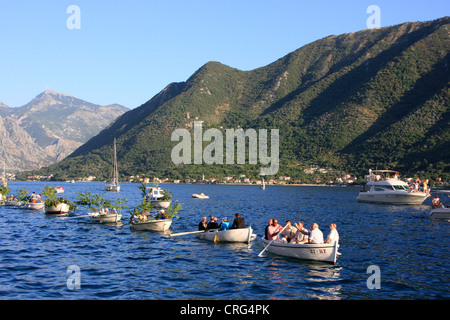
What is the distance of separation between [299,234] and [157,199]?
46470mm

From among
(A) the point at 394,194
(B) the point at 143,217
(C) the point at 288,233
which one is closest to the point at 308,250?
(C) the point at 288,233

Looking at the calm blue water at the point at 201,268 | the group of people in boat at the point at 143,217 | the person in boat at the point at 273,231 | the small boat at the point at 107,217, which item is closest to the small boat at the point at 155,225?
the group of people in boat at the point at 143,217

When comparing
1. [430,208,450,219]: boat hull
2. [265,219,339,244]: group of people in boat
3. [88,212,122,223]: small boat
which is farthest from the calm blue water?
[430,208,450,219]: boat hull

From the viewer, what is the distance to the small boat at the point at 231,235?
3009 centimetres

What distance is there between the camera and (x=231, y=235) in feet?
99.7

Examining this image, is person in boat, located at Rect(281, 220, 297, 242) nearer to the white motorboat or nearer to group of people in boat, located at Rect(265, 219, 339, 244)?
group of people in boat, located at Rect(265, 219, 339, 244)

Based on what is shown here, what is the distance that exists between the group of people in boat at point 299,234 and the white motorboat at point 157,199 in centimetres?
4174

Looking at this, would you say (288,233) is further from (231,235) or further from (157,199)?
(157,199)

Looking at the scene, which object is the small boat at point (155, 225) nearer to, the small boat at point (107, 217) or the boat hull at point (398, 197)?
the small boat at point (107, 217)

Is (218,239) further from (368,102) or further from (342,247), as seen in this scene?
(368,102)

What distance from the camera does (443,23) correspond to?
197m

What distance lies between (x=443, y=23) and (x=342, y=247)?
206 meters

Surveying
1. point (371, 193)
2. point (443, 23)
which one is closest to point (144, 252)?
point (371, 193)

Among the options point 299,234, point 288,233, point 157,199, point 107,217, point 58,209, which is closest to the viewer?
point 299,234
